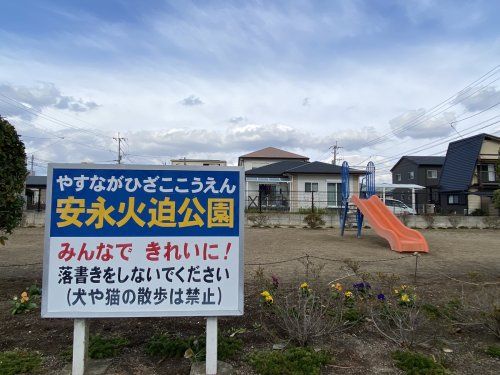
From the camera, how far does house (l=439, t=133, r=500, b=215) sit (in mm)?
25422

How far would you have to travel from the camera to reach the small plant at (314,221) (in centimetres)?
1650

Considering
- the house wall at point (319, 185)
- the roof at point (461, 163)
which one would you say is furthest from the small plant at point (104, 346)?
the roof at point (461, 163)

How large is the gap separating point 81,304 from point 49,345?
0.80 metres

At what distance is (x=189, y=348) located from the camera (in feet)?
10.3

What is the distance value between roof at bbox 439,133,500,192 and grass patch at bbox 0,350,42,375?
2751 centimetres

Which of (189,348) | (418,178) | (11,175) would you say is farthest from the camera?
(418,178)

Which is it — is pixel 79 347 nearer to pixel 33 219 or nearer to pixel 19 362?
pixel 19 362

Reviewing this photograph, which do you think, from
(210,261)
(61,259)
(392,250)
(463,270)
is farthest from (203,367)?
(392,250)

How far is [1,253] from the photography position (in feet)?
28.3

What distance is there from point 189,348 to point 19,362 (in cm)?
125

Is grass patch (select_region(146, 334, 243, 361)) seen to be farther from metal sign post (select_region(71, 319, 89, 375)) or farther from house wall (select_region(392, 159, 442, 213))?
house wall (select_region(392, 159, 442, 213))

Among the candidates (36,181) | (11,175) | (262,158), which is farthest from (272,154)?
(11,175)

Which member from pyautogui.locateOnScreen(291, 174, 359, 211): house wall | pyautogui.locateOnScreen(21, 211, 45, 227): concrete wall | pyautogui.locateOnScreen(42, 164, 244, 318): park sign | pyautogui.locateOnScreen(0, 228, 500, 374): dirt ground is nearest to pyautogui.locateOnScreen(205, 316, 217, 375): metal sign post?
pyautogui.locateOnScreen(42, 164, 244, 318): park sign

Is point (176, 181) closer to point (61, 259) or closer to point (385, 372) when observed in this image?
point (61, 259)
